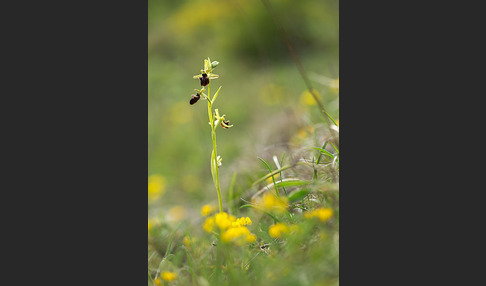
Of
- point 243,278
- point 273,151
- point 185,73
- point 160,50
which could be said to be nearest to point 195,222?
point 273,151

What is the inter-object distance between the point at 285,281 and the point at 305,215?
0.32 meters

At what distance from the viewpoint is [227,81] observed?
473 cm

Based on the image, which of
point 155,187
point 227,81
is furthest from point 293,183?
point 227,81

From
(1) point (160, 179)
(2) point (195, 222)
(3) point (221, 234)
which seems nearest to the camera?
(3) point (221, 234)

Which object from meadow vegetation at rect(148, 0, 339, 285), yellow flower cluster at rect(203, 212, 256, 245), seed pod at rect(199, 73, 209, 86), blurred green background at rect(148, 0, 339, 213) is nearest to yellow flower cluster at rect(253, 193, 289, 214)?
meadow vegetation at rect(148, 0, 339, 285)

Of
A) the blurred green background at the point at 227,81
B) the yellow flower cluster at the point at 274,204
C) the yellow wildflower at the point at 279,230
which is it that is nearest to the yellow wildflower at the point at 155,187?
the blurred green background at the point at 227,81

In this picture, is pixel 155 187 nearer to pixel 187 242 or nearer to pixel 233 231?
pixel 187 242

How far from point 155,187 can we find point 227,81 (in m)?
1.55

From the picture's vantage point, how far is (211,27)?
5.30 metres

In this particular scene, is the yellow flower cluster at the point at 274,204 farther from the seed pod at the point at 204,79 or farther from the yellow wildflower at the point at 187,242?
the seed pod at the point at 204,79

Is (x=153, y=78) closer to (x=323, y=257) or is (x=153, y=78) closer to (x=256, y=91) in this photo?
(x=256, y=91)

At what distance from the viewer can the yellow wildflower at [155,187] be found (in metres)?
3.65

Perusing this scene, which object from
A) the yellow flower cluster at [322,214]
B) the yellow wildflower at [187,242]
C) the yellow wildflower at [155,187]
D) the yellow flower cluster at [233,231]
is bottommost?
the yellow wildflower at [155,187]

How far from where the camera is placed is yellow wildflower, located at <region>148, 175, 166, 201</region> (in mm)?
3650
